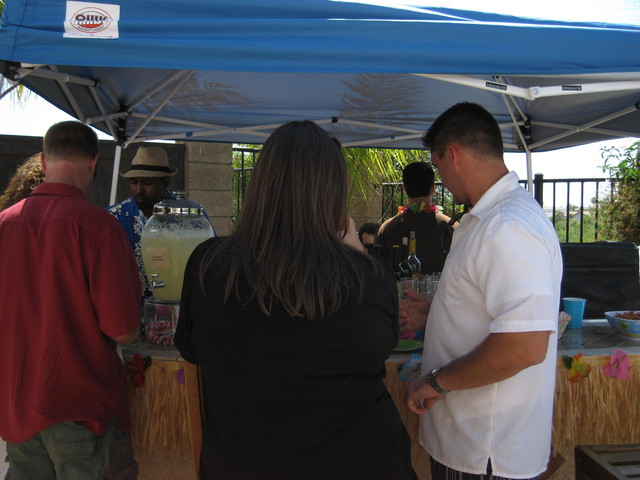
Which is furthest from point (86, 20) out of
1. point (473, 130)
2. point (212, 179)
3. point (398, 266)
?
point (212, 179)

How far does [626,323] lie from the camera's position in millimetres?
2219

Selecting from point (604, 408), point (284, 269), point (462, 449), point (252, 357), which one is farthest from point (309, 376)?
point (604, 408)

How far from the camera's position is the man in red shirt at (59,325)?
1617 mm

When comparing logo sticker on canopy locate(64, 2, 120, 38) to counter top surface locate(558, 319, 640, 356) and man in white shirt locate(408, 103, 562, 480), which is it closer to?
man in white shirt locate(408, 103, 562, 480)

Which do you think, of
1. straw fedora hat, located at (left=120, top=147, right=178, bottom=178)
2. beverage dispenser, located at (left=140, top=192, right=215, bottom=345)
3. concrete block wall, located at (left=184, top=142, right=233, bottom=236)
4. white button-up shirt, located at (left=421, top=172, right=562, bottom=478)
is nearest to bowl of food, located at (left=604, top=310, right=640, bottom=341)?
white button-up shirt, located at (left=421, top=172, right=562, bottom=478)

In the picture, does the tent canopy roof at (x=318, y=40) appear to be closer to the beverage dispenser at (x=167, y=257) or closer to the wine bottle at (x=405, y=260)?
the beverage dispenser at (x=167, y=257)

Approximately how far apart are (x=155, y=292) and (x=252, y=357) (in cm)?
107

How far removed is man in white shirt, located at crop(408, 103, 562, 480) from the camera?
1.34 m

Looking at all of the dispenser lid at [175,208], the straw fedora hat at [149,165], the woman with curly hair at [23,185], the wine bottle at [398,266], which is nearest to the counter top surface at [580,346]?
the dispenser lid at [175,208]

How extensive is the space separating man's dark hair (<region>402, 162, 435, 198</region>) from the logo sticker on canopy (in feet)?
8.83

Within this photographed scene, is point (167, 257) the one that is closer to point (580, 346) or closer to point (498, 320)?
point (498, 320)

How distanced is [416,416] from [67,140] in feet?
5.19

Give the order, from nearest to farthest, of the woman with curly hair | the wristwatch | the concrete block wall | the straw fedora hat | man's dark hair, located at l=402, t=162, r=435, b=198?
the wristwatch, the woman with curly hair, the straw fedora hat, man's dark hair, located at l=402, t=162, r=435, b=198, the concrete block wall

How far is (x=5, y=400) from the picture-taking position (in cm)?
163
